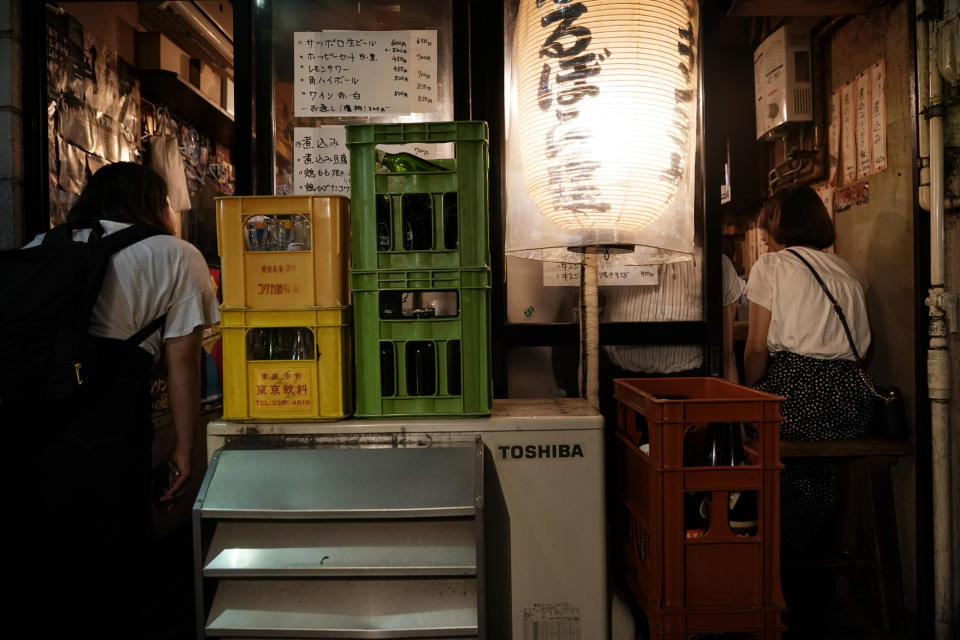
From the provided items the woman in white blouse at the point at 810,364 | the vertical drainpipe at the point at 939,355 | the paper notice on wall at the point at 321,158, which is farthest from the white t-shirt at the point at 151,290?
the vertical drainpipe at the point at 939,355

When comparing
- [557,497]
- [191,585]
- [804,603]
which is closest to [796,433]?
[804,603]

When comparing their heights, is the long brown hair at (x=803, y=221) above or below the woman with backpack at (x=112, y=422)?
above

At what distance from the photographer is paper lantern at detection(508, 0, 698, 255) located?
2.08 meters

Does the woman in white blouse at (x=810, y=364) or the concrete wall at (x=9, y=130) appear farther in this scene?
the woman in white blouse at (x=810, y=364)

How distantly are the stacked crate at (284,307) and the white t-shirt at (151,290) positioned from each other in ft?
0.73

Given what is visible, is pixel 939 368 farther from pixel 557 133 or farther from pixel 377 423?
pixel 377 423

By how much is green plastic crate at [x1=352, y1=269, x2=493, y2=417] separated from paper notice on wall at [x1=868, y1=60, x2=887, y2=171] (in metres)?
2.54

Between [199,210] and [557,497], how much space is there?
390cm

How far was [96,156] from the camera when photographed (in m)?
3.54

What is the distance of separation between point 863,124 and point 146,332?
12.5 feet

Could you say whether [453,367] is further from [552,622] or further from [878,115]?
[878,115]

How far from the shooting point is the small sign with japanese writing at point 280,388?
210cm

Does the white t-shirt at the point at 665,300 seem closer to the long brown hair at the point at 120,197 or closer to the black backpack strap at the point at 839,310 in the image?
the black backpack strap at the point at 839,310

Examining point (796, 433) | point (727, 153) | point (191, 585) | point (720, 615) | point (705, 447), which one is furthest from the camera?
point (727, 153)
